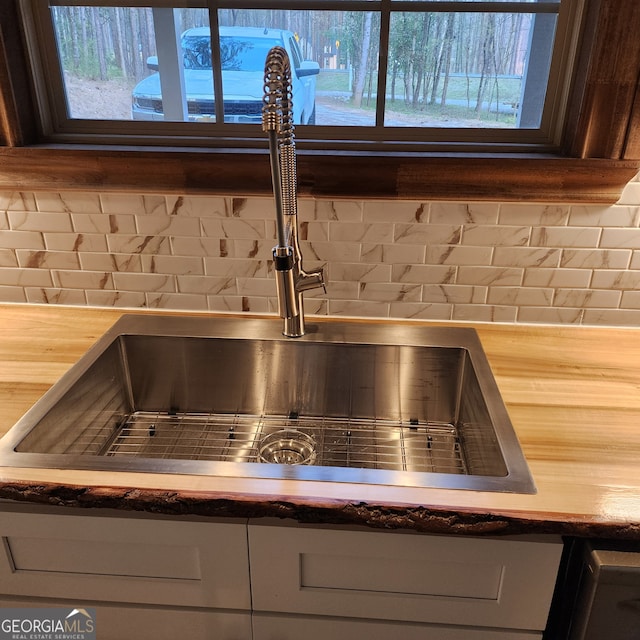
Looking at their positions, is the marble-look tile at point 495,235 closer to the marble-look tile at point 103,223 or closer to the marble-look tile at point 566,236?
the marble-look tile at point 566,236

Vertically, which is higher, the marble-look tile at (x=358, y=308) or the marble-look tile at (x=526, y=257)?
the marble-look tile at (x=526, y=257)

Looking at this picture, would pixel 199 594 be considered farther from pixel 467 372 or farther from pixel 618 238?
pixel 618 238

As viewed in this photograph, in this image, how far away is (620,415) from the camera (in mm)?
1049

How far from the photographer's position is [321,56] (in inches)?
50.8

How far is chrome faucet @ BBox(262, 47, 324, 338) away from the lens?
1.01 meters

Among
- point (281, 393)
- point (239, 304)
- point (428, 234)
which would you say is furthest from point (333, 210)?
point (281, 393)

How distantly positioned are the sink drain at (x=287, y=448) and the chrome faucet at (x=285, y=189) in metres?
0.22

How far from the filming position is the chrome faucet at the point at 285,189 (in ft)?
3.33

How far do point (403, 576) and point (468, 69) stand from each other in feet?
3.45

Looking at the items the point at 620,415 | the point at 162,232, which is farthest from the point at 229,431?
the point at 620,415

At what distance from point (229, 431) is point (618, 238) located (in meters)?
0.98

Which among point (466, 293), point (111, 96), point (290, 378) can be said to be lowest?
point (290, 378)

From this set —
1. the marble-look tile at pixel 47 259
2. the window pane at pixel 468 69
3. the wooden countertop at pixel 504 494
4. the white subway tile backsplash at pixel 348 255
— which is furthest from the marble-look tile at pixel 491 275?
the marble-look tile at pixel 47 259

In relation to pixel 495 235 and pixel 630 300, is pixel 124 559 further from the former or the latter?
pixel 630 300
